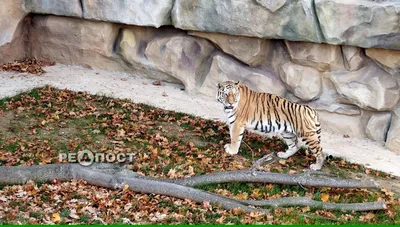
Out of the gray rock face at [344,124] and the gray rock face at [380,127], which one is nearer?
the gray rock face at [380,127]

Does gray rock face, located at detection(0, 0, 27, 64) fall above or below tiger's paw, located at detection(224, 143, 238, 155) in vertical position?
above

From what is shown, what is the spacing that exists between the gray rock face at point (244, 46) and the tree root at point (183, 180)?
155 inches

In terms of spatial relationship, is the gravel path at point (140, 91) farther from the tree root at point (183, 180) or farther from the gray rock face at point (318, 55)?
the tree root at point (183, 180)

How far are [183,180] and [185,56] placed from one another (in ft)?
16.2

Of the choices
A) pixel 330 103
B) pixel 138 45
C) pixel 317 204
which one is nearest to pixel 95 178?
pixel 317 204

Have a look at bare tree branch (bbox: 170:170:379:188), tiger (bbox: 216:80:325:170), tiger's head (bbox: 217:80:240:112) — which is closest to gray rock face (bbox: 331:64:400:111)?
tiger (bbox: 216:80:325:170)

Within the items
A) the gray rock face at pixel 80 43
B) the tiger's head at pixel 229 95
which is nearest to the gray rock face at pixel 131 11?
the gray rock face at pixel 80 43

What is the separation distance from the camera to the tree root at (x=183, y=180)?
8961 mm

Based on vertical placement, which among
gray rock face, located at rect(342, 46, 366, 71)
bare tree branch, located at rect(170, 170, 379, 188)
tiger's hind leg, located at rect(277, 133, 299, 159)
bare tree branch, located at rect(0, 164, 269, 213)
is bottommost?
bare tree branch, located at rect(0, 164, 269, 213)

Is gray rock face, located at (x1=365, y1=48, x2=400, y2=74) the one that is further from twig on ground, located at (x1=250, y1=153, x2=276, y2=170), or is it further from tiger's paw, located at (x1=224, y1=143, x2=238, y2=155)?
tiger's paw, located at (x1=224, y1=143, x2=238, y2=155)

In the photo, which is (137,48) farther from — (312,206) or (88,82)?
(312,206)

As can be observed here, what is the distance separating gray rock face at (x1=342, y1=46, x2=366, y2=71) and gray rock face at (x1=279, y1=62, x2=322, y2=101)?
582 millimetres

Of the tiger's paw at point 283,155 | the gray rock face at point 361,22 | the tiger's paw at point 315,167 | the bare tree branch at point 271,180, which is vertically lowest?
the bare tree branch at point 271,180

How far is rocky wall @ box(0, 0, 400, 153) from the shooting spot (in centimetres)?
1220
